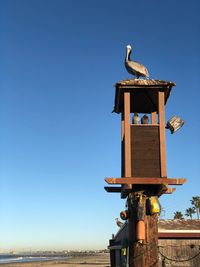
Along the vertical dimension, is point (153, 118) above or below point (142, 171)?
above

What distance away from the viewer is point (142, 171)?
9.62 m

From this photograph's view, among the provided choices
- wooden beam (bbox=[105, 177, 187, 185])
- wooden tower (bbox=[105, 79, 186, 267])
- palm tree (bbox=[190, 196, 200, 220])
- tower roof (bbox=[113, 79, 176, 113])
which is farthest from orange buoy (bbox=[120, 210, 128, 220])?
palm tree (bbox=[190, 196, 200, 220])

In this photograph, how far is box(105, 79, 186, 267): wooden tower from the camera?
866 centimetres

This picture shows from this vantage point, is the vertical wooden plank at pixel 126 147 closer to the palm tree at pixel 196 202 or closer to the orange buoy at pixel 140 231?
the orange buoy at pixel 140 231

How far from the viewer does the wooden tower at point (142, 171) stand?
8664 mm

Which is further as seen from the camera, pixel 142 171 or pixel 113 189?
pixel 113 189

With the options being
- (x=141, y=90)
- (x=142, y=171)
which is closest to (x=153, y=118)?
(x=141, y=90)

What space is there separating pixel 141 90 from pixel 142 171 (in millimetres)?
2100

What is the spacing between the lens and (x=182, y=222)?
1898 centimetres

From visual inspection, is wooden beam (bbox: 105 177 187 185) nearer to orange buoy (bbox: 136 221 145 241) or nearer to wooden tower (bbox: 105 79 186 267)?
wooden tower (bbox: 105 79 186 267)

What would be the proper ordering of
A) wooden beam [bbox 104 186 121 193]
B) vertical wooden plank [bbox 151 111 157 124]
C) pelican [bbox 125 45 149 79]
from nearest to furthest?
wooden beam [bbox 104 186 121 193], pelican [bbox 125 45 149 79], vertical wooden plank [bbox 151 111 157 124]

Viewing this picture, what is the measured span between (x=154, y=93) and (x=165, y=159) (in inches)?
72.1

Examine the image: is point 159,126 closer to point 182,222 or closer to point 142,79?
point 142,79

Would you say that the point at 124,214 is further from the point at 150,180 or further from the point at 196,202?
the point at 196,202
